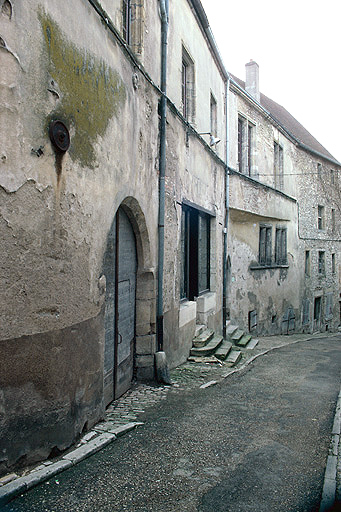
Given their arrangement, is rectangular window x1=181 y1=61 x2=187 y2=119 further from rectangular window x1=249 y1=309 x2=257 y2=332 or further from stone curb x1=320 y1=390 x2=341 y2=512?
rectangular window x1=249 y1=309 x2=257 y2=332

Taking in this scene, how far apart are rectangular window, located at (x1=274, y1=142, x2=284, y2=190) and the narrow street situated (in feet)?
39.4

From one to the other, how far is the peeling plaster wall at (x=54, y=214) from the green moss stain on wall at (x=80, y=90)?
0.01 metres

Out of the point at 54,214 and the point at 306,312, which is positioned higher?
the point at 54,214

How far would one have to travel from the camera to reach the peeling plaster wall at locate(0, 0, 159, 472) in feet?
11.1

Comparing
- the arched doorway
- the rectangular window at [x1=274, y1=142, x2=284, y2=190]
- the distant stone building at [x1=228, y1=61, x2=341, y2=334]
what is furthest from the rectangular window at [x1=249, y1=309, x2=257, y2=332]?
the arched doorway

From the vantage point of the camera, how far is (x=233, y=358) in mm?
9227

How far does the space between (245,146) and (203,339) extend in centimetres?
794

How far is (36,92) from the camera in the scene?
11.8 ft

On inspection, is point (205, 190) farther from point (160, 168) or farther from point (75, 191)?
point (75, 191)

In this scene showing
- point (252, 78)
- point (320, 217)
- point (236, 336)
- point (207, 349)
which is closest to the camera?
point (207, 349)

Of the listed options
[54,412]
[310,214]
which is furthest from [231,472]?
[310,214]

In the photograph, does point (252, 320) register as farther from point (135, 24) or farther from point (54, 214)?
point (54, 214)


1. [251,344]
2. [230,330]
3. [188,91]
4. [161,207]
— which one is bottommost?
[251,344]

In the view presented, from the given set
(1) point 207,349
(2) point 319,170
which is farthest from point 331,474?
(2) point 319,170
